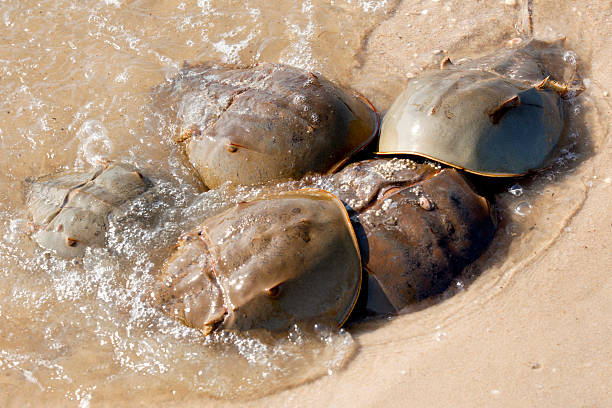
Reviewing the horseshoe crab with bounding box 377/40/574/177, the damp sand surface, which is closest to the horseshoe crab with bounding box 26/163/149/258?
the damp sand surface

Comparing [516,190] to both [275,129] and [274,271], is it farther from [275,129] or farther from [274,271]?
[274,271]

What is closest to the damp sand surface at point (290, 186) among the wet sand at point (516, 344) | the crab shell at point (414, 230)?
the wet sand at point (516, 344)

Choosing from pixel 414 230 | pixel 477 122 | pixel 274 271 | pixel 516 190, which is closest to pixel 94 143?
pixel 274 271

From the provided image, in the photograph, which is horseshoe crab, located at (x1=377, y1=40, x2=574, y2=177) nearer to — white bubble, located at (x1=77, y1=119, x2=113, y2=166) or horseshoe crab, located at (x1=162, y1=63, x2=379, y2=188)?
horseshoe crab, located at (x1=162, y1=63, x2=379, y2=188)

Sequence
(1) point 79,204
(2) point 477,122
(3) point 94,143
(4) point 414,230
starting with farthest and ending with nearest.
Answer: (3) point 94,143 < (1) point 79,204 < (2) point 477,122 < (4) point 414,230

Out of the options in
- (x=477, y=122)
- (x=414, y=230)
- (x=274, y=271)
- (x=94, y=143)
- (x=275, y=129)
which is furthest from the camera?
(x=94, y=143)
